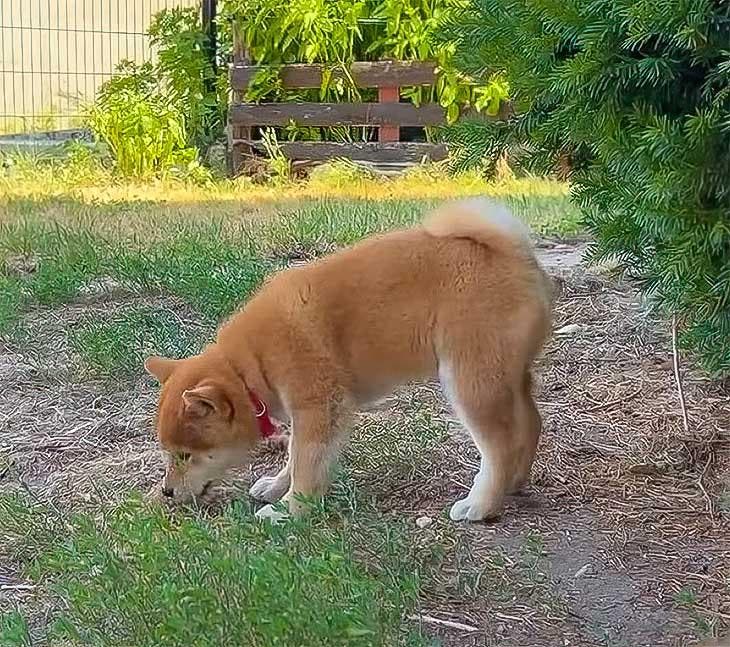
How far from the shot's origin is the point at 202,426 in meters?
3.51

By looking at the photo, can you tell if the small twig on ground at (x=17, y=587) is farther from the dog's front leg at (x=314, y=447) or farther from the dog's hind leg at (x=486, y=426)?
the dog's hind leg at (x=486, y=426)

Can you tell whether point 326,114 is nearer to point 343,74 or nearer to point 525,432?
point 343,74

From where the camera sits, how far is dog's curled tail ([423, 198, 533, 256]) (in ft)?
11.6

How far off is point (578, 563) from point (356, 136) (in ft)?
27.6

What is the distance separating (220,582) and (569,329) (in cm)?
315

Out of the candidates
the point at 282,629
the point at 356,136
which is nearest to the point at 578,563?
the point at 282,629

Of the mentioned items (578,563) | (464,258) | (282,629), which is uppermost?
(464,258)

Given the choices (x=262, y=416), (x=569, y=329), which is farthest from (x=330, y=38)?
(x=262, y=416)

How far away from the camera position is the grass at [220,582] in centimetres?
224

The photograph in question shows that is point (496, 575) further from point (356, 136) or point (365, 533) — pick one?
point (356, 136)

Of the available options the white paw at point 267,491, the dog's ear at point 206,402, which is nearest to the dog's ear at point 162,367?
the dog's ear at point 206,402

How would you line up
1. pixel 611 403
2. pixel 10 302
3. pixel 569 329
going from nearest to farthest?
pixel 611 403, pixel 569 329, pixel 10 302

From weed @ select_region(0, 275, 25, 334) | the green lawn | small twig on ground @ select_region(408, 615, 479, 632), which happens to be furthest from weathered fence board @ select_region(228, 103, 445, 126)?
small twig on ground @ select_region(408, 615, 479, 632)

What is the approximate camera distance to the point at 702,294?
9.59 feet
